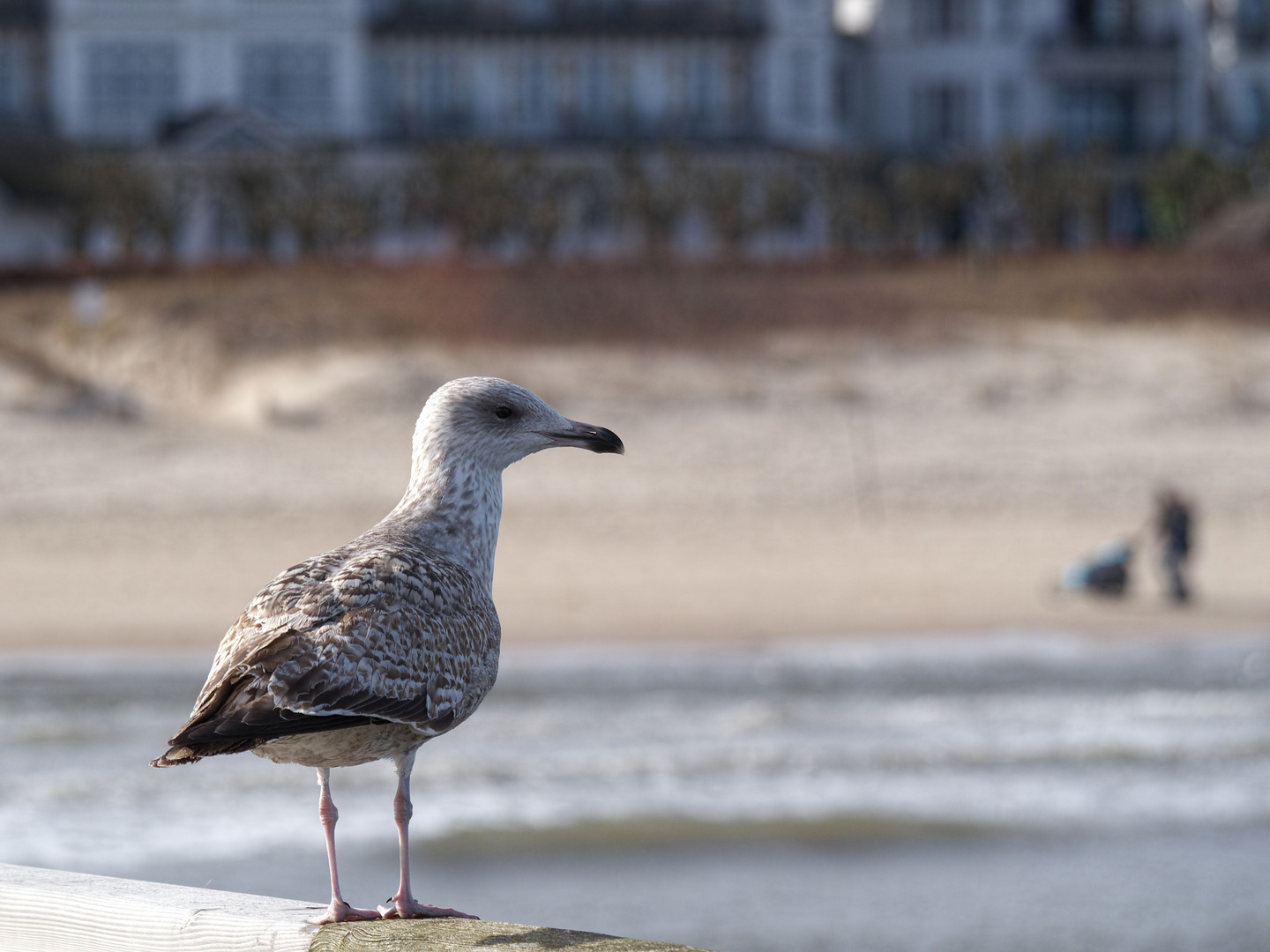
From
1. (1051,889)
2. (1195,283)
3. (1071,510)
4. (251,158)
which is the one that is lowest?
(1051,889)

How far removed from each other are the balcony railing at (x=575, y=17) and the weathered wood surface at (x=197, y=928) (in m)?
44.9

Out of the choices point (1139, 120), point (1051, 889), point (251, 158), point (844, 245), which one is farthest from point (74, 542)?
point (1139, 120)

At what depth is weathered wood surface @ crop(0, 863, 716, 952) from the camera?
2.82m

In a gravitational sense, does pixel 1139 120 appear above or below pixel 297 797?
above

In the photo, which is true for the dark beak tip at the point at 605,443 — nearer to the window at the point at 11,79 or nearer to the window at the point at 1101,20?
the window at the point at 11,79

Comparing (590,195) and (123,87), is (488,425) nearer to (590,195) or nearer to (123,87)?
(590,195)

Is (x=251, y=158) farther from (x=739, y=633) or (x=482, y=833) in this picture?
(x=482, y=833)

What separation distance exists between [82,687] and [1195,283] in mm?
24755

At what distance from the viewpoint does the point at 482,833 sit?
36.9 feet

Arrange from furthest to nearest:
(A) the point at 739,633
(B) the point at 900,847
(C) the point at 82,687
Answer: (A) the point at 739,633 → (C) the point at 82,687 → (B) the point at 900,847

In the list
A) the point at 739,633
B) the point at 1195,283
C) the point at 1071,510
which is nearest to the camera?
the point at 739,633

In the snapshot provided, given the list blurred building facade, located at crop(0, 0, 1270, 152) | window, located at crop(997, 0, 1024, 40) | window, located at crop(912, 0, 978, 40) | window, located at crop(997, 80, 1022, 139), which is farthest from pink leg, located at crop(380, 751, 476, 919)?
window, located at crop(997, 0, 1024, 40)

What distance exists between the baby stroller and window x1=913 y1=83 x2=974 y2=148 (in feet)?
103

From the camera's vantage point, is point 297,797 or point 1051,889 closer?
point 1051,889
